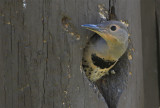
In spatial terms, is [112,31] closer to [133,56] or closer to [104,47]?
[104,47]

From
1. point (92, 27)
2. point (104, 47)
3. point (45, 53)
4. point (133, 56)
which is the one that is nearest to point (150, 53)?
point (133, 56)

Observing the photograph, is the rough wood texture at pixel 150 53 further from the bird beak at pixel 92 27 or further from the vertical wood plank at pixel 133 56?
the bird beak at pixel 92 27

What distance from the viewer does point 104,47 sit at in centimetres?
174

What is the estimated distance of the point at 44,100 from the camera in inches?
59.5

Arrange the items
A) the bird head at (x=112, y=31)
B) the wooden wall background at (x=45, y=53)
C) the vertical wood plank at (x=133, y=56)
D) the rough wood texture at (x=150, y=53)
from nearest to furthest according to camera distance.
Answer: the wooden wall background at (x=45, y=53)
the bird head at (x=112, y=31)
the vertical wood plank at (x=133, y=56)
the rough wood texture at (x=150, y=53)

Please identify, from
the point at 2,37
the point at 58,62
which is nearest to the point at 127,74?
the point at 58,62

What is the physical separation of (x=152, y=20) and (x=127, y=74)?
2.39 feet

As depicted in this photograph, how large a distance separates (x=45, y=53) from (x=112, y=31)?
18.8 inches

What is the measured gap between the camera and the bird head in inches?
62.7

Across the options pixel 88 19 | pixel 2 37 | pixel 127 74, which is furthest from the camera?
pixel 127 74

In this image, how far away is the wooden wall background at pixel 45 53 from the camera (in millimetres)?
1459

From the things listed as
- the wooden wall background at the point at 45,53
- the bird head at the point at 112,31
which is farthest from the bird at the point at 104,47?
the wooden wall background at the point at 45,53

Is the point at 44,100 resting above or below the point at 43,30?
below

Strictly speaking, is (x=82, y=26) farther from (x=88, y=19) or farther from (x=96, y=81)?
(x=96, y=81)
